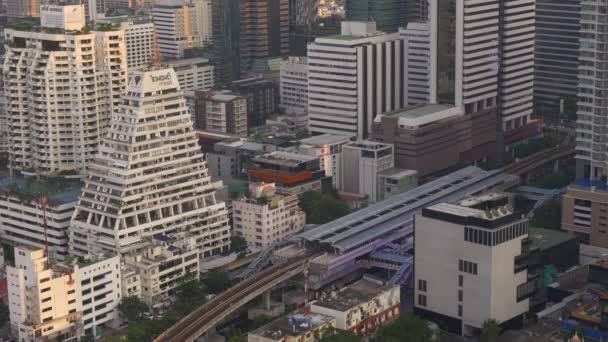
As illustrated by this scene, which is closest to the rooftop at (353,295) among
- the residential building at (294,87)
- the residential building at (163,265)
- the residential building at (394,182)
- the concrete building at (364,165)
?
the residential building at (163,265)

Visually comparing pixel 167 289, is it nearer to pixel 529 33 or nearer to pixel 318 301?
pixel 318 301

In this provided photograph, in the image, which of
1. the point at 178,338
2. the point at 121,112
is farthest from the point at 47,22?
the point at 178,338

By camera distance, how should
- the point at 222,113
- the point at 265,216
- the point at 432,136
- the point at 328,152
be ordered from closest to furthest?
the point at 265,216, the point at 328,152, the point at 432,136, the point at 222,113

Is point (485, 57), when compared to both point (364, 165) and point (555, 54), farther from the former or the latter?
point (555, 54)

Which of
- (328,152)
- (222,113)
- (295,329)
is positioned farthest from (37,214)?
(222,113)

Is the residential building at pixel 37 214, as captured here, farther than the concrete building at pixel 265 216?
No

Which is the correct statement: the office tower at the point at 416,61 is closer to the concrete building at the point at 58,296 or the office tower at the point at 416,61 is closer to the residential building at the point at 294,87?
the residential building at the point at 294,87
